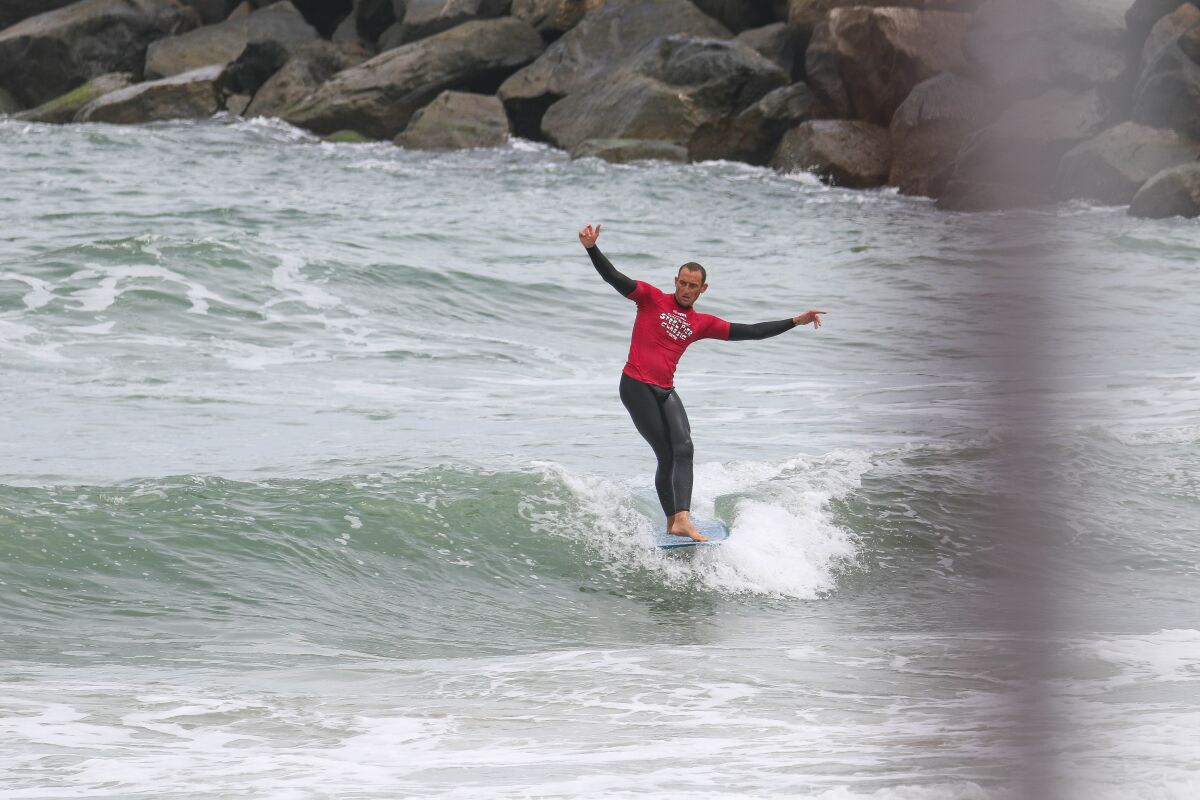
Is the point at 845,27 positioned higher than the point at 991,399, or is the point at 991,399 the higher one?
the point at 845,27

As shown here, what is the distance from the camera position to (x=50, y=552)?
7383mm

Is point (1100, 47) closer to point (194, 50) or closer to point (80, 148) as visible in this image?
point (80, 148)

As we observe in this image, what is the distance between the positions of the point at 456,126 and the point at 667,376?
890 inches

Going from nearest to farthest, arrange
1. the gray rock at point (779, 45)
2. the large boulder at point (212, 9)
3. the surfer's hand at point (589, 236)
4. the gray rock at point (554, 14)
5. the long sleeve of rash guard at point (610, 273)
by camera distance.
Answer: the surfer's hand at point (589, 236) → the long sleeve of rash guard at point (610, 273) → the gray rock at point (779, 45) → the gray rock at point (554, 14) → the large boulder at point (212, 9)

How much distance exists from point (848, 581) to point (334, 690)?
3.59 metres

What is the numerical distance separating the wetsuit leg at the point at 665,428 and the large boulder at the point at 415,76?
23.4 metres

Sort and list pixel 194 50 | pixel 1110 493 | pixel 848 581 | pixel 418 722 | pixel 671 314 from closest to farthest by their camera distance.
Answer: pixel 418 722 → pixel 671 314 → pixel 848 581 → pixel 1110 493 → pixel 194 50

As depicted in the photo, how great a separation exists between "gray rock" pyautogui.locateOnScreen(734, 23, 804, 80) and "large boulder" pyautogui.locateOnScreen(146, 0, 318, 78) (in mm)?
11595

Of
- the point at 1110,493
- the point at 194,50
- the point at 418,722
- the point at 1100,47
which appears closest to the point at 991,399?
the point at 1100,47

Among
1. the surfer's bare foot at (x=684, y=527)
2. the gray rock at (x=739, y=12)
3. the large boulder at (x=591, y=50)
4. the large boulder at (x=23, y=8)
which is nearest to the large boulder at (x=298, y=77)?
the large boulder at (x=591, y=50)

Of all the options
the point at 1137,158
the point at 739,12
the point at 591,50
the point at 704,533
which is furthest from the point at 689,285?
the point at 739,12

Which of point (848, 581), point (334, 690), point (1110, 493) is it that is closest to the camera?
point (334, 690)

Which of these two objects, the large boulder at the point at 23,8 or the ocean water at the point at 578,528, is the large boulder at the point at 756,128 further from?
the large boulder at the point at 23,8

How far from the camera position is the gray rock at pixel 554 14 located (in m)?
30.8
